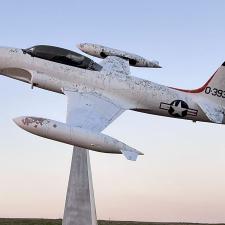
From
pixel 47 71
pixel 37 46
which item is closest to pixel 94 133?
pixel 47 71

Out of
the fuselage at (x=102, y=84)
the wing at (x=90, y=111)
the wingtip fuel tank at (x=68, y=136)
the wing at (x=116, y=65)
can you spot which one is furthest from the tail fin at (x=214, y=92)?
the wingtip fuel tank at (x=68, y=136)

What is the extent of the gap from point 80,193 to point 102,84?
217 inches

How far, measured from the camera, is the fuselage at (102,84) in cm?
2070

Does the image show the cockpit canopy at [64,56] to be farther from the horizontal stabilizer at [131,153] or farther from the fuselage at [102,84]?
the horizontal stabilizer at [131,153]

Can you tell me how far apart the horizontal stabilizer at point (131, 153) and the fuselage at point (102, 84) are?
543 centimetres

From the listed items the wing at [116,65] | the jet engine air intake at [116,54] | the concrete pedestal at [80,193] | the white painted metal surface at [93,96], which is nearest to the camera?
the white painted metal surface at [93,96]

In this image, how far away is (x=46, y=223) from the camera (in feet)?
138

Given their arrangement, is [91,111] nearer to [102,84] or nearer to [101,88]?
[101,88]

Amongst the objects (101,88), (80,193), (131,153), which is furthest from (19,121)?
(80,193)

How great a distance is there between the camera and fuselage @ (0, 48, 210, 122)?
20703 mm

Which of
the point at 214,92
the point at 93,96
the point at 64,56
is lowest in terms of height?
the point at 93,96

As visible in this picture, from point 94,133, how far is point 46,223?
2815 cm

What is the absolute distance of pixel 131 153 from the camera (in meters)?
15.6

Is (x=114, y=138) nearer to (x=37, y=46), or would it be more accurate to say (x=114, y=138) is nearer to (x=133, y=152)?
(x=133, y=152)
